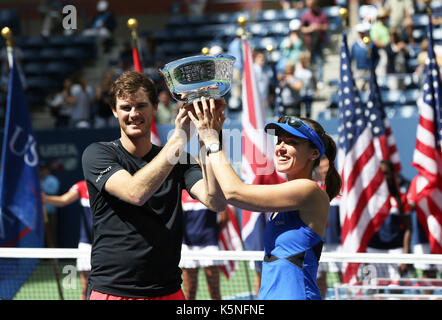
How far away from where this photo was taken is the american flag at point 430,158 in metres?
8.35

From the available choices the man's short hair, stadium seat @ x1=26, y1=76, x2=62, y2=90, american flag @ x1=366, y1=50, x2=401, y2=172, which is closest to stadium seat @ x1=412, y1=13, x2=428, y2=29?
american flag @ x1=366, y1=50, x2=401, y2=172

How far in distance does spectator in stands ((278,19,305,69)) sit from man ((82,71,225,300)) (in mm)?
10506

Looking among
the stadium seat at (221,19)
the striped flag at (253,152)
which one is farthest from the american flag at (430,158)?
the stadium seat at (221,19)

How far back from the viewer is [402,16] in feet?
52.8

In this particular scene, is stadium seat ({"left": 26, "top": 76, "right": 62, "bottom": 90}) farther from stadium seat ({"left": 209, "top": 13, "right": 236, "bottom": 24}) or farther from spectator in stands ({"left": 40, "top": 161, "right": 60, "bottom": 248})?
spectator in stands ({"left": 40, "top": 161, "right": 60, "bottom": 248})

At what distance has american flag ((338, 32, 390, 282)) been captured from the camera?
27.1 ft

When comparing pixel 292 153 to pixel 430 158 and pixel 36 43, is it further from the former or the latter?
pixel 36 43

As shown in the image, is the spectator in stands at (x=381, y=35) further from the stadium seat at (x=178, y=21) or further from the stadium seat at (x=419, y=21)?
the stadium seat at (x=178, y=21)

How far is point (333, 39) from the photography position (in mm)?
15719

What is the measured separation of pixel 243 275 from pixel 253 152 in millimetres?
2250

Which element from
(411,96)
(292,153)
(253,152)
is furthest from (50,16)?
(292,153)

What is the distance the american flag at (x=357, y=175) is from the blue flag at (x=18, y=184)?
11.1 ft
